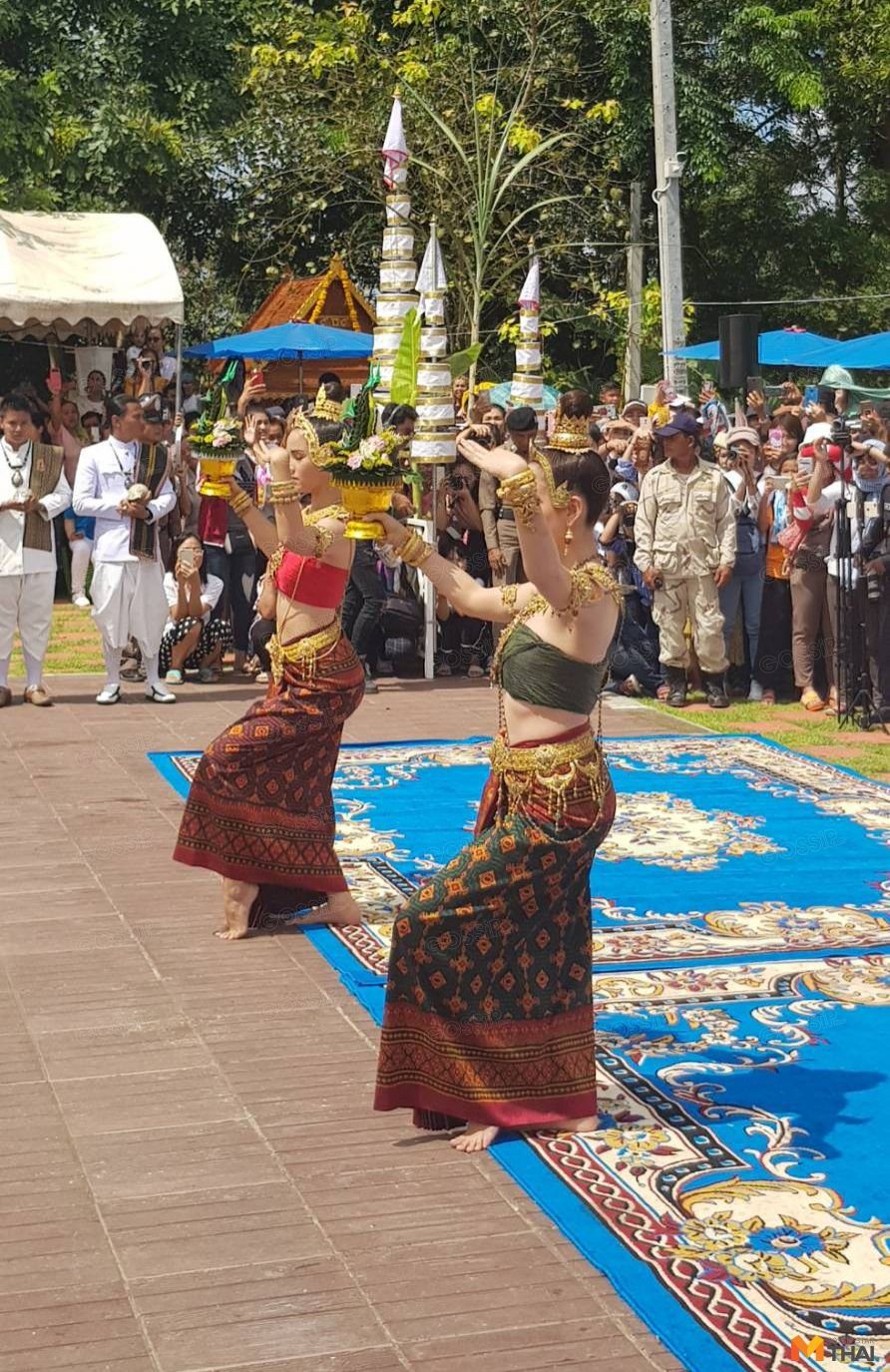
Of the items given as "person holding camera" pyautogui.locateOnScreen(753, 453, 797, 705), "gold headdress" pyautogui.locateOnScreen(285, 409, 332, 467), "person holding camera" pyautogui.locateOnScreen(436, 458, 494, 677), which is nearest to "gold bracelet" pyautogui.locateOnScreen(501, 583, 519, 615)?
"gold headdress" pyautogui.locateOnScreen(285, 409, 332, 467)

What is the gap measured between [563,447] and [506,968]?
1.32 meters

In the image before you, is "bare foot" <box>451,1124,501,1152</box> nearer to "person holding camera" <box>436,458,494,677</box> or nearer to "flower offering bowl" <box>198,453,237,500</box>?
"flower offering bowl" <box>198,453,237,500</box>

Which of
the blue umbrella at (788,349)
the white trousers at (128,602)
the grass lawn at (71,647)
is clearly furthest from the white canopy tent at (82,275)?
the white trousers at (128,602)

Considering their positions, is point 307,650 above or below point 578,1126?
above

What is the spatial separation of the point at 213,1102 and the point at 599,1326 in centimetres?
158

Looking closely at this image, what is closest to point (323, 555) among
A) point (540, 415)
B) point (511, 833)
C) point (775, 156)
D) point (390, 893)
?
point (390, 893)

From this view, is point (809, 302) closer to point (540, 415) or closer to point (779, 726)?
point (540, 415)

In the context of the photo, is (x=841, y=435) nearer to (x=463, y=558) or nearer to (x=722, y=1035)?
(x=463, y=558)

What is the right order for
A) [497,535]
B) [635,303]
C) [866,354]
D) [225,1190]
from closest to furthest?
[225,1190] < [497,535] < [866,354] < [635,303]

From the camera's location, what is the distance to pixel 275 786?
21.8 ft

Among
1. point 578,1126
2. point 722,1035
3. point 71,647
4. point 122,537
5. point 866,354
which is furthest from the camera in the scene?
point 866,354

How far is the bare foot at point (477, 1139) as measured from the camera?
→ 4.75 metres

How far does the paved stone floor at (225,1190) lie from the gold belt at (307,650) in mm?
961

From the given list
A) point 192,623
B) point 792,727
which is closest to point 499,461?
point 792,727
